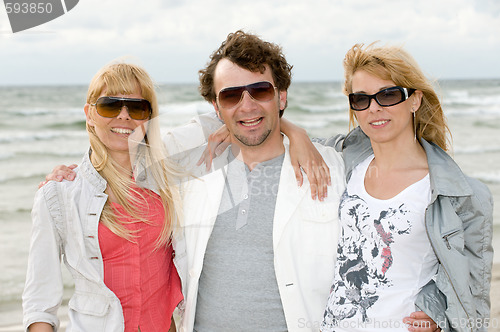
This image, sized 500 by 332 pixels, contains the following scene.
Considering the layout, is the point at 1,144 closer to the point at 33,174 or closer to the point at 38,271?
the point at 33,174

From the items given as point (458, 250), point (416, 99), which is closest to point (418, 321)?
point (458, 250)

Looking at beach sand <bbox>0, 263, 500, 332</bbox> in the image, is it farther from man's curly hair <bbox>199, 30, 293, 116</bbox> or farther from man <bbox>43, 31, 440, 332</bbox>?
man's curly hair <bbox>199, 30, 293, 116</bbox>

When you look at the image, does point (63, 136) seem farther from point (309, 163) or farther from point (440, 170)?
point (440, 170)

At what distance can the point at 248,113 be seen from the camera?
3232mm

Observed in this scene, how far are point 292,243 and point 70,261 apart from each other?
135 centimetres

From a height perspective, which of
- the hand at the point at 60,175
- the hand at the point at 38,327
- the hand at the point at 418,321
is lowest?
the hand at the point at 418,321

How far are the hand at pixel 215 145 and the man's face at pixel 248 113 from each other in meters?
0.11

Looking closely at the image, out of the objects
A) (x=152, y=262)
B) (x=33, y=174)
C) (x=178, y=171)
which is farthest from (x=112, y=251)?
(x=33, y=174)

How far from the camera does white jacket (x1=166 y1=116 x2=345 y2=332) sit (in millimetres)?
2920

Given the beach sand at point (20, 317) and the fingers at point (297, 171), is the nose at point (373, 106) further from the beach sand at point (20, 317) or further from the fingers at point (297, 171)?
the beach sand at point (20, 317)

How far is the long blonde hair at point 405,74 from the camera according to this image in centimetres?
279

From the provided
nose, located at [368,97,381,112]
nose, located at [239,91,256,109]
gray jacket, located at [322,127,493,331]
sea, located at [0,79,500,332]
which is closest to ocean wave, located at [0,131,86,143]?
sea, located at [0,79,500,332]

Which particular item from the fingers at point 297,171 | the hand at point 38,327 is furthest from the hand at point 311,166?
the hand at point 38,327

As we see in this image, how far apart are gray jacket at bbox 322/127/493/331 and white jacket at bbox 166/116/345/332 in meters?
0.68
